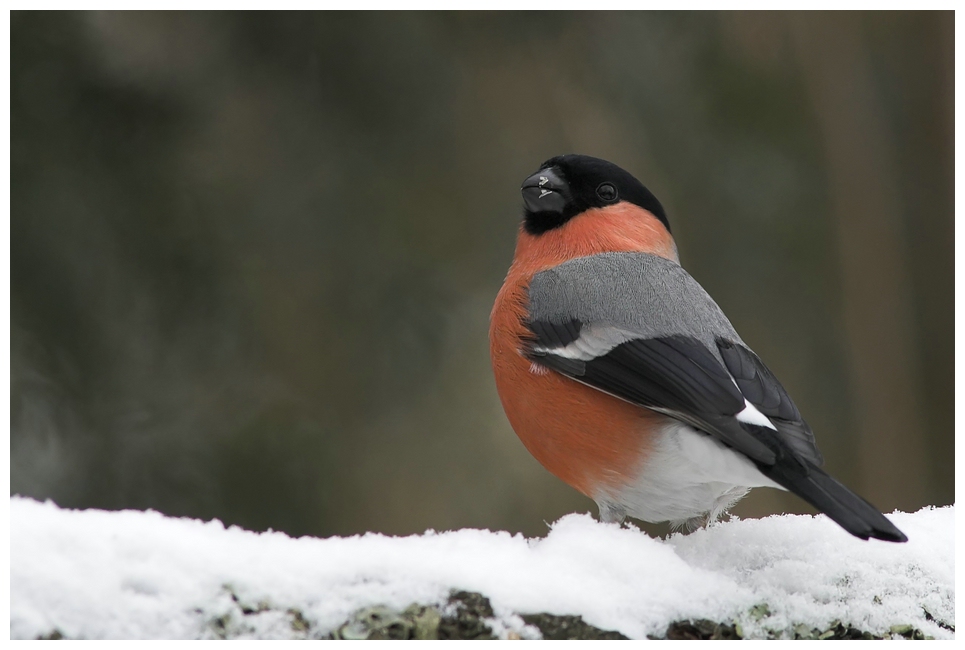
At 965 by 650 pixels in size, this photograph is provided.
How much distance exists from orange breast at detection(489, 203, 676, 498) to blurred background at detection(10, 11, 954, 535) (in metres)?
1.98

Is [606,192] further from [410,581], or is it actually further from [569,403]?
[410,581]

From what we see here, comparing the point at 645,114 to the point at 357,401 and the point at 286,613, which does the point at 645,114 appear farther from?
the point at 286,613

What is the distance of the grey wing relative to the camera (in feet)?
8.03

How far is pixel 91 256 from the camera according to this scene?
4.66 meters

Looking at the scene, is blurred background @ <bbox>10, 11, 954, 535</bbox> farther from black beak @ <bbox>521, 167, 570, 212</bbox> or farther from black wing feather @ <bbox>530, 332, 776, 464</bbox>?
black wing feather @ <bbox>530, 332, 776, 464</bbox>

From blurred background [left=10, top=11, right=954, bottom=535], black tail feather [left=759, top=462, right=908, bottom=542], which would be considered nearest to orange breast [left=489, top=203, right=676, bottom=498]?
black tail feather [left=759, top=462, right=908, bottom=542]

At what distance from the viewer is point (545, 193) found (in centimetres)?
351

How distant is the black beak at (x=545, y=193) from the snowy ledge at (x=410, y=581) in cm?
158

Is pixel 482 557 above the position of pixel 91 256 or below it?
below

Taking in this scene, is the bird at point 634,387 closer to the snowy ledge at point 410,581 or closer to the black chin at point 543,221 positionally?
the black chin at point 543,221

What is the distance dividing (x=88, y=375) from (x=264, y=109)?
1.88 meters

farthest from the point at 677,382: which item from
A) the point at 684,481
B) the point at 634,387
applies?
the point at 684,481

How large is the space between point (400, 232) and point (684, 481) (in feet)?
10.3

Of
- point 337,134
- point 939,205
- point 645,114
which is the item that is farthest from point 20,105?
point 939,205
